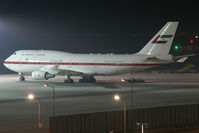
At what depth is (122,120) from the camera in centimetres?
2775

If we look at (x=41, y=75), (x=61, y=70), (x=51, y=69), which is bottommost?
(x=41, y=75)

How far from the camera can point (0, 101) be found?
1698 inches

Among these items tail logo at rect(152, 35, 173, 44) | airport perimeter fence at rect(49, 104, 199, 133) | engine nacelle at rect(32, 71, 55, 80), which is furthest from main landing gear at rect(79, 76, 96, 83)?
airport perimeter fence at rect(49, 104, 199, 133)

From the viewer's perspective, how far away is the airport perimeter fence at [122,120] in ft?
A: 84.7

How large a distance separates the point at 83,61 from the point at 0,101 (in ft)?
85.8

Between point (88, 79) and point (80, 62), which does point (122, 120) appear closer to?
point (80, 62)

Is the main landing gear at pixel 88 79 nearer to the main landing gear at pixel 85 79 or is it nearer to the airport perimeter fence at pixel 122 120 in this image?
the main landing gear at pixel 85 79

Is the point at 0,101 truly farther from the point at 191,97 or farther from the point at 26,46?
the point at 26,46

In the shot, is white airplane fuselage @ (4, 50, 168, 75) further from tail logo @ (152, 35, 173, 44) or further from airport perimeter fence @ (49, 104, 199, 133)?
airport perimeter fence @ (49, 104, 199, 133)

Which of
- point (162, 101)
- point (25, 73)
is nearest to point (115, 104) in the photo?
point (162, 101)

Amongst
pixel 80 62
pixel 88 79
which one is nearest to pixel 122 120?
pixel 80 62

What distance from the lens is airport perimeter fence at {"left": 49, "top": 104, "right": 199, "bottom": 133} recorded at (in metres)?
25.8

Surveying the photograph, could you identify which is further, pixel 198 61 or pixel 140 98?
pixel 198 61

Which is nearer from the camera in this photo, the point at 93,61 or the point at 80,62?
the point at 93,61
